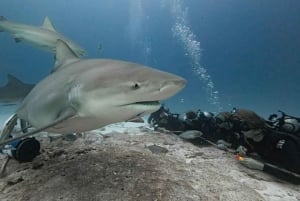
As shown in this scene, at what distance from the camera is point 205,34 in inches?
4016

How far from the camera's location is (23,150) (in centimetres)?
454

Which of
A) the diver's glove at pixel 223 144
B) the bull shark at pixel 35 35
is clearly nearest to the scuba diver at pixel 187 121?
the diver's glove at pixel 223 144

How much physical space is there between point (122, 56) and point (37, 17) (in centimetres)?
5370

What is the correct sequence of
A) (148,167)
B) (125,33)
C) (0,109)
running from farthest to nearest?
(125,33) < (0,109) < (148,167)

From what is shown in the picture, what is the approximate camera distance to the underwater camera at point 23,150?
176 inches

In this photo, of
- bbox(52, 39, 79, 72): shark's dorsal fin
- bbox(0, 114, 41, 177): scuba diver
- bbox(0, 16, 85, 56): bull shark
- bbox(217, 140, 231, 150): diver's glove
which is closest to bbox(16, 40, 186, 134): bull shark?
bbox(52, 39, 79, 72): shark's dorsal fin

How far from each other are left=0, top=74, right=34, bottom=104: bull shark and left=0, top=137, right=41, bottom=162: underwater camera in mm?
9912

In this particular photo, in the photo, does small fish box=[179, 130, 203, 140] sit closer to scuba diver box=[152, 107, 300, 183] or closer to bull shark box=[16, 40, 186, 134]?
scuba diver box=[152, 107, 300, 183]

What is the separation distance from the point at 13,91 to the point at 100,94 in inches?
498

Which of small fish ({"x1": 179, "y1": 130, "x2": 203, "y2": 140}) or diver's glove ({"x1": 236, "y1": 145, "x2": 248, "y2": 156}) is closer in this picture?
diver's glove ({"x1": 236, "y1": 145, "x2": 248, "y2": 156})

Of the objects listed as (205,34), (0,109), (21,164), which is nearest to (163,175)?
(21,164)

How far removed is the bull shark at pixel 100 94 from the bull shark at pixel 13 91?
10.7 m

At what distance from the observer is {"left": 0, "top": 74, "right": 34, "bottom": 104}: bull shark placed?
1375cm

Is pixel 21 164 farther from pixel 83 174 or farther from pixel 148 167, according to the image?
pixel 148 167
